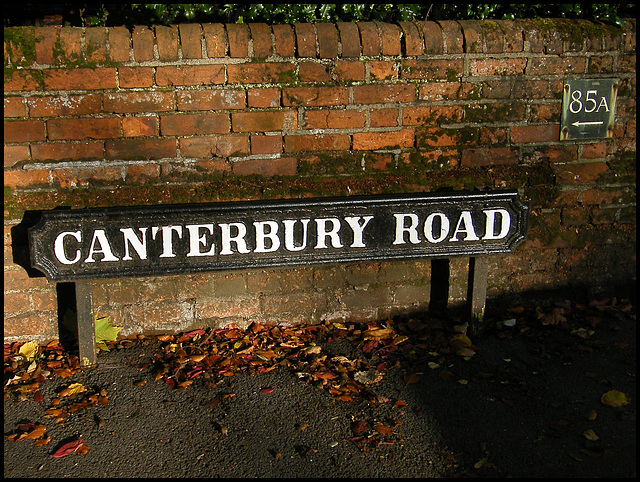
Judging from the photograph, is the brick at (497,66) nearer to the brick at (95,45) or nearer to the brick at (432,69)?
the brick at (432,69)

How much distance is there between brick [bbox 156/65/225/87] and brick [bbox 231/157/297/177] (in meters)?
0.41

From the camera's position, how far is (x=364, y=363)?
299cm

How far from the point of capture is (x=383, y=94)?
303cm

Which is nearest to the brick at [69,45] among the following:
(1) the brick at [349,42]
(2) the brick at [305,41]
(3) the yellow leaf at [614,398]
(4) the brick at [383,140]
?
(2) the brick at [305,41]

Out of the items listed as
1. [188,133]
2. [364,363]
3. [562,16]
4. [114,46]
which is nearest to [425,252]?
[364,363]

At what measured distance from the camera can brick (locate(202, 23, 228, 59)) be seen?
285 cm

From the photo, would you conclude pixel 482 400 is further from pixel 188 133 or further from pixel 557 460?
pixel 188 133

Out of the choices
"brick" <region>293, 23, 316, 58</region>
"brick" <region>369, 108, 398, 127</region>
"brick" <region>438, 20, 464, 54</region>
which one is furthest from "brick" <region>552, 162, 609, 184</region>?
"brick" <region>293, 23, 316, 58</region>

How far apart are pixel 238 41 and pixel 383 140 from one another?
854 millimetres

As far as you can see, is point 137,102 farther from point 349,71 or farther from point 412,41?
point 412,41

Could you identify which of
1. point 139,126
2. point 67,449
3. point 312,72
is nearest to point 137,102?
point 139,126

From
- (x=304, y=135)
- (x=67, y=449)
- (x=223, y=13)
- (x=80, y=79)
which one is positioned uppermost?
(x=223, y=13)

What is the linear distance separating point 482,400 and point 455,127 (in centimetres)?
136

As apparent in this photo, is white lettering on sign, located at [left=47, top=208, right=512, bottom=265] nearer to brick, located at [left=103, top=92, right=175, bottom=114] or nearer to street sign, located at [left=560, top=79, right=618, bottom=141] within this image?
brick, located at [left=103, top=92, right=175, bottom=114]
